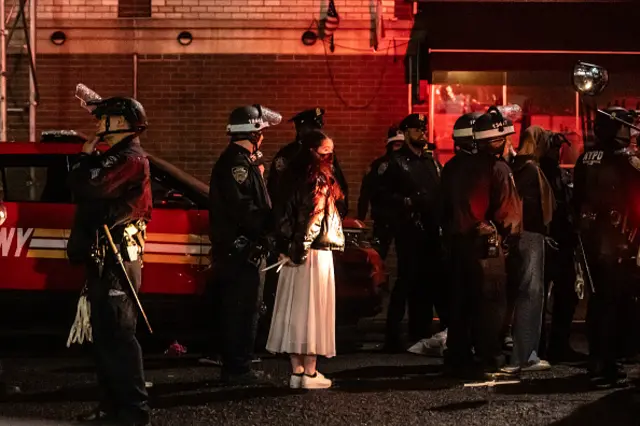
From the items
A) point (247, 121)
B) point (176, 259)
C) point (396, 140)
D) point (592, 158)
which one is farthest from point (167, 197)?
point (592, 158)

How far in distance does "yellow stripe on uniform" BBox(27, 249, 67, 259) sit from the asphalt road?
795 mm

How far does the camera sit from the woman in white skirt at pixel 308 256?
7.16 meters

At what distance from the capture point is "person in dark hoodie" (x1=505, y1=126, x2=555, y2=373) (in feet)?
26.4

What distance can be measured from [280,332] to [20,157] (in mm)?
2705

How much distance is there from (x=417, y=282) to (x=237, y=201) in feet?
7.82

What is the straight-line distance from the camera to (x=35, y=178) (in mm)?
8586

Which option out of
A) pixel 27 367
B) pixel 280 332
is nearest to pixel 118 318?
pixel 280 332

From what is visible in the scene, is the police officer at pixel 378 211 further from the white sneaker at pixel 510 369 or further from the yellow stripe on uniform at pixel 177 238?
the white sneaker at pixel 510 369

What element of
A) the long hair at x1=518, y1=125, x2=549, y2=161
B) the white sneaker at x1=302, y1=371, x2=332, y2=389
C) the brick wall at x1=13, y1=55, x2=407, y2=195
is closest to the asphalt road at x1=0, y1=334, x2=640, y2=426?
the white sneaker at x1=302, y1=371, x2=332, y2=389

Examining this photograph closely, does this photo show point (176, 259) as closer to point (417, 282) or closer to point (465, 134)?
point (417, 282)

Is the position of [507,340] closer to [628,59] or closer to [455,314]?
[455,314]

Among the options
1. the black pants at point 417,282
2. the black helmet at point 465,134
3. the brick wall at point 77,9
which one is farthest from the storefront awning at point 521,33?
the black helmet at point 465,134

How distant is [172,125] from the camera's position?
521 inches

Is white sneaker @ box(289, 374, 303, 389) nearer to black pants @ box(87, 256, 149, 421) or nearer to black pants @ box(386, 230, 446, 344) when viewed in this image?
black pants @ box(87, 256, 149, 421)
